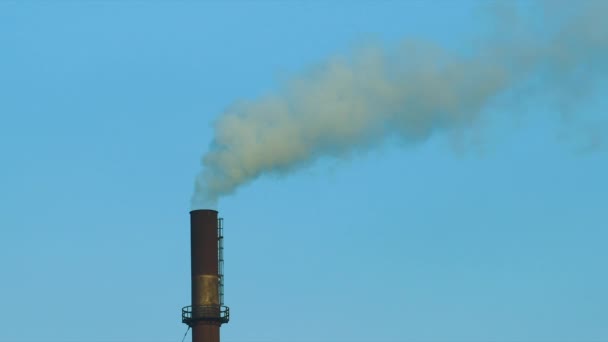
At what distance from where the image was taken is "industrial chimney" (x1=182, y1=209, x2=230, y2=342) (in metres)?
61.2

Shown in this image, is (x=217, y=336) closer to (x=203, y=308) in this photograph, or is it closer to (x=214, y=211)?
(x=203, y=308)

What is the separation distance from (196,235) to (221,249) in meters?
1.69

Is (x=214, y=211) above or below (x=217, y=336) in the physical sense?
above

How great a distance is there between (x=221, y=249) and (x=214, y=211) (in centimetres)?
175

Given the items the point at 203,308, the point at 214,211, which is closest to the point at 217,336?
the point at 203,308

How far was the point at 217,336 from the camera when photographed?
61.5 meters

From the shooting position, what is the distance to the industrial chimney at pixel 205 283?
6122cm

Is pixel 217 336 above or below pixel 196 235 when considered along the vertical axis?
below

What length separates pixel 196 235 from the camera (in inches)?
2431

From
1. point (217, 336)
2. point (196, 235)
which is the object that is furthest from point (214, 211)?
point (217, 336)

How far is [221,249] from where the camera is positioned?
62938 millimetres

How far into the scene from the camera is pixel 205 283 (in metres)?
61.5

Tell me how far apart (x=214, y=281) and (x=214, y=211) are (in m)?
3.09

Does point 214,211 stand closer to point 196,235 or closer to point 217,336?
point 196,235
